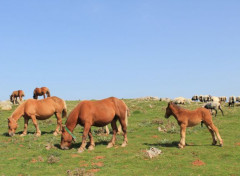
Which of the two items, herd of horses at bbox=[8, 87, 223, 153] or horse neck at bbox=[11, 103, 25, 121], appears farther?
horse neck at bbox=[11, 103, 25, 121]

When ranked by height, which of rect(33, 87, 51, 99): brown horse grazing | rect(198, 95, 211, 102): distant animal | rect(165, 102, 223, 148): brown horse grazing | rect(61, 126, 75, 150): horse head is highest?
rect(33, 87, 51, 99): brown horse grazing

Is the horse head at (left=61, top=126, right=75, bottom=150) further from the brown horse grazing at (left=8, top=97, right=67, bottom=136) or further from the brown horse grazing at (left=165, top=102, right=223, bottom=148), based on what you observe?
the brown horse grazing at (left=165, top=102, right=223, bottom=148)

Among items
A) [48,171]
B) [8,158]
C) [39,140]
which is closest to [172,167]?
[48,171]

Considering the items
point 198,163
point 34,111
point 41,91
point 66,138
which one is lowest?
point 198,163

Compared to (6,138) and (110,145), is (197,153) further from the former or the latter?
(6,138)

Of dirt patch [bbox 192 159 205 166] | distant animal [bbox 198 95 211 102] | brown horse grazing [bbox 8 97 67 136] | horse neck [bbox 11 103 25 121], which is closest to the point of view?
dirt patch [bbox 192 159 205 166]

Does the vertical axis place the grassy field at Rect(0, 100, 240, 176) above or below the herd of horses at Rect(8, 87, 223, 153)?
below

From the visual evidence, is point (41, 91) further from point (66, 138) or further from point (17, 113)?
point (66, 138)

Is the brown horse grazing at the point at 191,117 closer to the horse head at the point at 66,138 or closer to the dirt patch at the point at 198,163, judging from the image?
the dirt patch at the point at 198,163

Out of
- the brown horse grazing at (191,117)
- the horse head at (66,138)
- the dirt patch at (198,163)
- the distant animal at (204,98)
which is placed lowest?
the distant animal at (204,98)

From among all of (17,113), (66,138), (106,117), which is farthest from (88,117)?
(17,113)

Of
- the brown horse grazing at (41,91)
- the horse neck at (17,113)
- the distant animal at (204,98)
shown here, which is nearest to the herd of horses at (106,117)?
the horse neck at (17,113)

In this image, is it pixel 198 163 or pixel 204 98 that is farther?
pixel 204 98

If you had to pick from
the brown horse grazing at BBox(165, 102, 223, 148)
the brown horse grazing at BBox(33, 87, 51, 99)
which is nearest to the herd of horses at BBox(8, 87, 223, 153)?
the brown horse grazing at BBox(165, 102, 223, 148)
